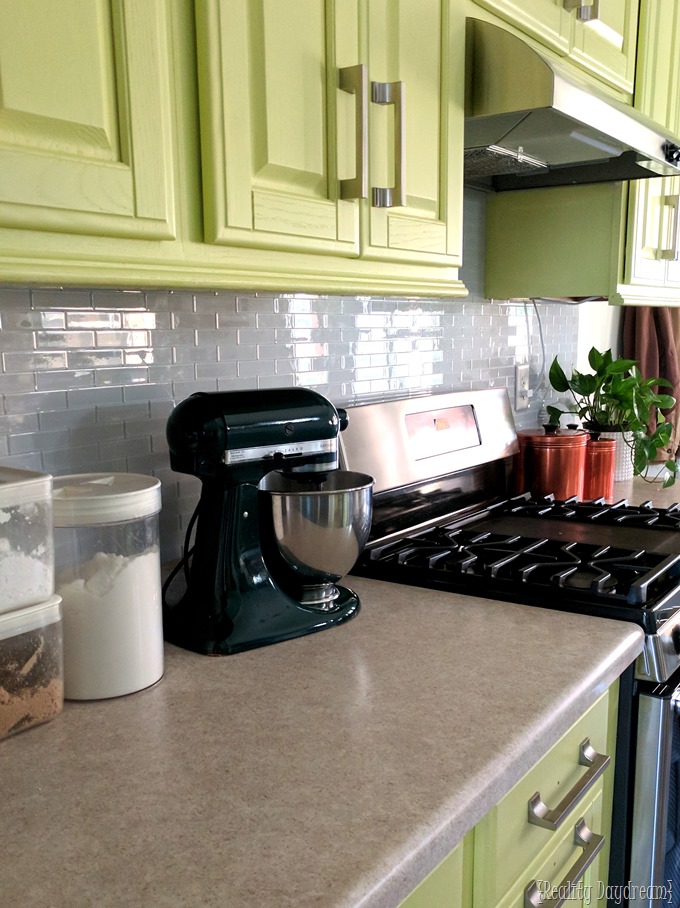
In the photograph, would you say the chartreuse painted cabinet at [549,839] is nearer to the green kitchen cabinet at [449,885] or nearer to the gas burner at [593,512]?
the green kitchen cabinet at [449,885]

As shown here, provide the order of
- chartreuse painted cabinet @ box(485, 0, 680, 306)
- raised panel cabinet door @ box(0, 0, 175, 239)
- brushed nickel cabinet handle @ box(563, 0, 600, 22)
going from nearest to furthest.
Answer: raised panel cabinet door @ box(0, 0, 175, 239) → brushed nickel cabinet handle @ box(563, 0, 600, 22) → chartreuse painted cabinet @ box(485, 0, 680, 306)

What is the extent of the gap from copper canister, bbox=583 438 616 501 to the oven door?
3.25 ft

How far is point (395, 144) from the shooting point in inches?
47.3

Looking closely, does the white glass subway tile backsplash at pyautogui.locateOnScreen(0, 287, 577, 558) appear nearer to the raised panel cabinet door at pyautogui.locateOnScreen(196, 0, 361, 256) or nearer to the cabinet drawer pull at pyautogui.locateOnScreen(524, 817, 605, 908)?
the raised panel cabinet door at pyautogui.locateOnScreen(196, 0, 361, 256)

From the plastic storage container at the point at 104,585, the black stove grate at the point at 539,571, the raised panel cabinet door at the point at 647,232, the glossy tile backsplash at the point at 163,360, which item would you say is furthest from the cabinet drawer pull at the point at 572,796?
the raised panel cabinet door at the point at 647,232

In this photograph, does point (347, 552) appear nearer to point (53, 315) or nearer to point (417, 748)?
point (417, 748)

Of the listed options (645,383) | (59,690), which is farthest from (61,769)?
(645,383)

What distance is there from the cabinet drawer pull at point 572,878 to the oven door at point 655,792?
4.2 inches

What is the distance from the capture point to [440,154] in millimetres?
1359

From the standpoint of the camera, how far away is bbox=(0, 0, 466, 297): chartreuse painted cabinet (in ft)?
2.58

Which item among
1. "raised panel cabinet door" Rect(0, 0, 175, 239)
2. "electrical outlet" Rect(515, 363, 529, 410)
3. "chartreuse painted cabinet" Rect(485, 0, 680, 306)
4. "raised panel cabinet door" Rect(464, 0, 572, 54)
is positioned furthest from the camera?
"electrical outlet" Rect(515, 363, 529, 410)

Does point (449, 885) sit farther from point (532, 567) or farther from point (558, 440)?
point (558, 440)

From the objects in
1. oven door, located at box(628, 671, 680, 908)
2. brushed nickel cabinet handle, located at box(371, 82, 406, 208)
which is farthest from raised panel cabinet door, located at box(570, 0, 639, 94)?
oven door, located at box(628, 671, 680, 908)

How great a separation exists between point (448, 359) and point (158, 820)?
1.55 m
